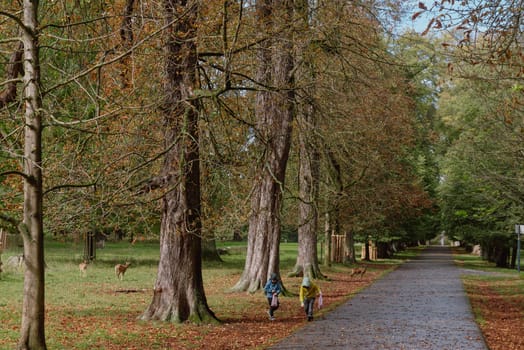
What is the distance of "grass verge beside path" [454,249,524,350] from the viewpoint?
13.9 m

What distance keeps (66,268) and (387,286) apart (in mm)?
13044

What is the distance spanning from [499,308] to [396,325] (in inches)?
274

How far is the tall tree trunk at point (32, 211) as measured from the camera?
9.56m

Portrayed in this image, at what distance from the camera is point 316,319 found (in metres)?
16.3

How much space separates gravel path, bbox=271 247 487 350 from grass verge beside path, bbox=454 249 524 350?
0.31m

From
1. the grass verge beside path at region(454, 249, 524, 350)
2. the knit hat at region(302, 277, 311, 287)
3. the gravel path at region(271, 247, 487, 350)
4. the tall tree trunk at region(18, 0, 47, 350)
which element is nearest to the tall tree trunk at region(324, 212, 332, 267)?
the grass verge beside path at region(454, 249, 524, 350)

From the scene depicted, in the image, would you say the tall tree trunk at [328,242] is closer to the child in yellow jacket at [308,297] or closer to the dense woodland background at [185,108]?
the dense woodland background at [185,108]

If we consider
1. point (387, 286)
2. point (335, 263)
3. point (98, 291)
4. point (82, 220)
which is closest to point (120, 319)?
point (82, 220)

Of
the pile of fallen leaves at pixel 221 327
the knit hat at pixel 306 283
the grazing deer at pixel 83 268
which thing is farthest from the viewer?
the grazing deer at pixel 83 268

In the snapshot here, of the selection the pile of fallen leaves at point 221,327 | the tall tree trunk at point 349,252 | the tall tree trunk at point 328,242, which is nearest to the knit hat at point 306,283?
the pile of fallen leaves at point 221,327

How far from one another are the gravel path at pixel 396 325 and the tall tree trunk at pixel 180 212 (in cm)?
240

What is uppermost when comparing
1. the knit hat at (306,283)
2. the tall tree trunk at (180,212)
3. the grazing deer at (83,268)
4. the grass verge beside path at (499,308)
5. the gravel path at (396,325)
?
the tall tree trunk at (180,212)

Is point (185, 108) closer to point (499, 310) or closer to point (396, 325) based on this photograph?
point (396, 325)

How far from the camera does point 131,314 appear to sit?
52.5 feet
